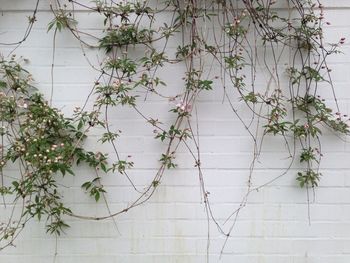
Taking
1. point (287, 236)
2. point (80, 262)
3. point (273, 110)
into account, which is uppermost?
point (273, 110)

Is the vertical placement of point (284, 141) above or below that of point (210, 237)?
above

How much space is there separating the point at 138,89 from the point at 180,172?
2.17ft

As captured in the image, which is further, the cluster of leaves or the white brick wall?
the white brick wall

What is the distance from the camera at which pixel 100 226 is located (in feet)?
11.4

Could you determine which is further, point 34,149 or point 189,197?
point 189,197

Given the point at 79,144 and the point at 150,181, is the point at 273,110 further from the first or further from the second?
the point at 79,144

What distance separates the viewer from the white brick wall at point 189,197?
3398 mm

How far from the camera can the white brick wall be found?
3.40 metres

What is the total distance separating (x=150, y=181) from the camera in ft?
11.3

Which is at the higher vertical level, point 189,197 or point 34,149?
A: point 34,149

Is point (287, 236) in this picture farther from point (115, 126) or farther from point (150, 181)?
point (115, 126)

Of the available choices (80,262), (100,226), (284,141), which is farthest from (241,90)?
(80,262)

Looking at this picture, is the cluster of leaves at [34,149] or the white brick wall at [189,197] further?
the white brick wall at [189,197]

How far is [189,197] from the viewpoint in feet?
11.3
